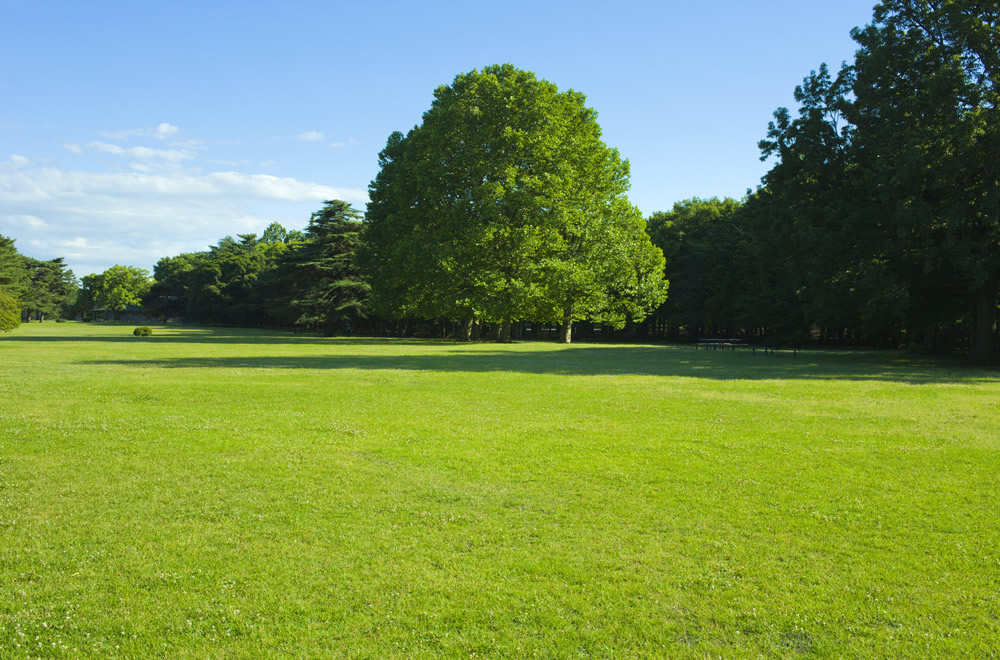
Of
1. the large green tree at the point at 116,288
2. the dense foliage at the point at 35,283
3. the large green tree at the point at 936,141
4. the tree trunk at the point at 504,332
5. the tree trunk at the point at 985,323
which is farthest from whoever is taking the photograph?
the large green tree at the point at 116,288

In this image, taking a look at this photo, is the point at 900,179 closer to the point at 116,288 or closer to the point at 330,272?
the point at 330,272

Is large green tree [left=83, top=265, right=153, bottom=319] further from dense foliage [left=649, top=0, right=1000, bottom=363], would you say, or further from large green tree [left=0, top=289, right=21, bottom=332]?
dense foliage [left=649, top=0, right=1000, bottom=363]

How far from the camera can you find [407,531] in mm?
6496

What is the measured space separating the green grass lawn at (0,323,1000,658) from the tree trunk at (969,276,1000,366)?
22.5m

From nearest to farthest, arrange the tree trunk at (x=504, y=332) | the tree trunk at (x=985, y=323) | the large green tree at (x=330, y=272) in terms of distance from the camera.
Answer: the tree trunk at (x=985, y=323), the tree trunk at (x=504, y=332), the large green tree at (x=330, y=272)

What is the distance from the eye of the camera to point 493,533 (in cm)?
643

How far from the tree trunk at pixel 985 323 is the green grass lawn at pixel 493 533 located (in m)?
22.5

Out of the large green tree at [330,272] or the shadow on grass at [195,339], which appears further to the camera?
the large green tree at [330,272]

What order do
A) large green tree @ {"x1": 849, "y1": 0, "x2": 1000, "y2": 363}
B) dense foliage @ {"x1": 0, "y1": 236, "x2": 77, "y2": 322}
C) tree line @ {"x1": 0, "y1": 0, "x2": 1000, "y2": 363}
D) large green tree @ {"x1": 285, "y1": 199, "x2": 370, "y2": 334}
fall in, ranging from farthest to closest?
dense foliage @ {"x1": 0, "y1": 236, "x2": 77, "y2": 322} → large green tree @ {"x1": 285, "y1": 199, "x2": 370, "y2": 334} → tree line @ {"x1": 0, "y1": 0, "x2": 1000, "y2": 363} → large green tree @ {"x1": 849, "y1": 0, "x2": 1000, "y2": 363}

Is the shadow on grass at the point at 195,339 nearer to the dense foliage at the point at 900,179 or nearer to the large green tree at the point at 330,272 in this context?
the large green tree at the point at 330,272

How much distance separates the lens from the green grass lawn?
4.58m

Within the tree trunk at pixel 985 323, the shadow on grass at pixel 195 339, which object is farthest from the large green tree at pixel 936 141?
the shadow on grass at pixel 195 339

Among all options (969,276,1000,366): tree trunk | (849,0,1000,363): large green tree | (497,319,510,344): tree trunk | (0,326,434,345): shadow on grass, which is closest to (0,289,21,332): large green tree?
(0,326,434,345): shadow on grass

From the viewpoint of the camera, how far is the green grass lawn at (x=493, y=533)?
4.58 metres
